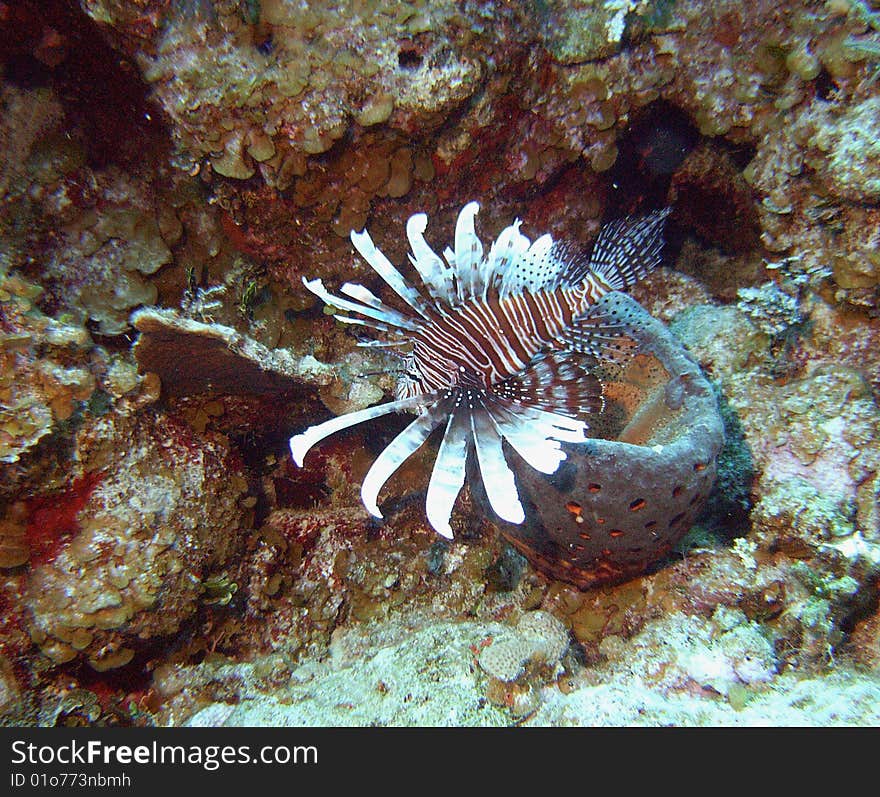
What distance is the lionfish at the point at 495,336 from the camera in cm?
201

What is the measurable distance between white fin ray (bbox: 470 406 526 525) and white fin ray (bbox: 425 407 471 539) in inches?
2.5

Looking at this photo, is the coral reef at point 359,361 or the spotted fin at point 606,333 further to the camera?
the spotted fin at point 606,333

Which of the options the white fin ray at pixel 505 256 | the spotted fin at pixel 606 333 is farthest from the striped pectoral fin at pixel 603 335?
the white fin ray at pixel 505 256

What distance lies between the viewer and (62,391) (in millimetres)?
2117

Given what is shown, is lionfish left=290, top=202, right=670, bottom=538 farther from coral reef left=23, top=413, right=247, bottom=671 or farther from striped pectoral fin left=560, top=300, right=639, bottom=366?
coral reef left=23, top=413, right=247, bottom=671

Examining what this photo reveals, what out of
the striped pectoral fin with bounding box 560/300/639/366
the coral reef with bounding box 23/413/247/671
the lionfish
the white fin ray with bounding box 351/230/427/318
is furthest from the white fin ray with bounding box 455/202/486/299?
the coral reef with bounding box 23/413/247/671

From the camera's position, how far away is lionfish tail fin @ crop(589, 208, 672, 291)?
8.97ft

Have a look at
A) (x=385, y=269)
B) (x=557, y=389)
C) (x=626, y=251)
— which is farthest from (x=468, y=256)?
(x=626, y=251)

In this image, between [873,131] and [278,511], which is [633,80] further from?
[278,511]

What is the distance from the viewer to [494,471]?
1901 millimetres

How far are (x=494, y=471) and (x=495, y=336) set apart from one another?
2.33 feet

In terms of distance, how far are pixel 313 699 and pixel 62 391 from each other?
176 centimetres

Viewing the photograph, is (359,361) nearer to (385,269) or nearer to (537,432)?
(385,269)

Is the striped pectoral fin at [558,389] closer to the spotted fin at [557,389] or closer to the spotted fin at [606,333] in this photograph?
the spotted fin at [557,389]
